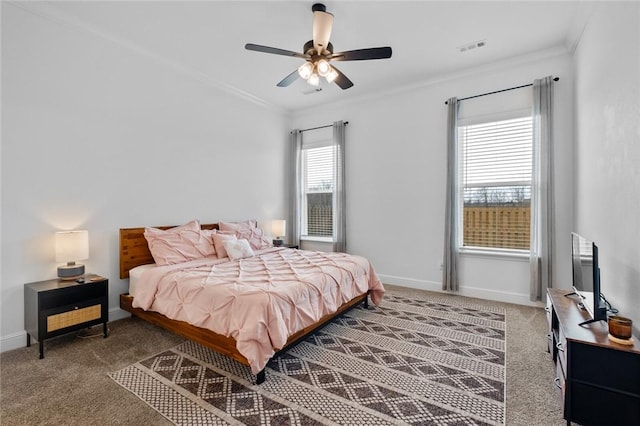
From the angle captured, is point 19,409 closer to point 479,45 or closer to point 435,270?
point 435,270

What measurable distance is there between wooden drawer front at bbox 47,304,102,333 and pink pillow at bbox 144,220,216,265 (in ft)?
2.36

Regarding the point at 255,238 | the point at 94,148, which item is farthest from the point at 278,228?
the point at 94,148

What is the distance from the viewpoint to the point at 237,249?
3834 millimetres

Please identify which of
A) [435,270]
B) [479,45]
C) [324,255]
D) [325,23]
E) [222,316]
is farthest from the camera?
[435,270]

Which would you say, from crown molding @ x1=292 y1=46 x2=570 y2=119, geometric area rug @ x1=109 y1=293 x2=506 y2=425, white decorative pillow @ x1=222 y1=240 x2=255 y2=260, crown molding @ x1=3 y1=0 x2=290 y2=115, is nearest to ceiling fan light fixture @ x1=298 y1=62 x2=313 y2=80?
crown molding @ x1=3 y1=0 x2=290 y2=115

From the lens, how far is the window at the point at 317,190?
5.68m

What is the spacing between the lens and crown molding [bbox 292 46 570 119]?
3644 millimetres

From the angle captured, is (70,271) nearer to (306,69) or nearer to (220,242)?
(220,242)

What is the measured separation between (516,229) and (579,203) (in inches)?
30.1

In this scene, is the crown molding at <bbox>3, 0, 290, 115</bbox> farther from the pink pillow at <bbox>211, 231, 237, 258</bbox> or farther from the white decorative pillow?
the white decorative pillow

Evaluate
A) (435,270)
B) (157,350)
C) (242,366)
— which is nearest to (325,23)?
(242,366)

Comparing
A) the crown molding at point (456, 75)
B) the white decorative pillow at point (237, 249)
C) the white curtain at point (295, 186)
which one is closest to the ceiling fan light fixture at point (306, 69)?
the white decorative pillow at point (237, 249)

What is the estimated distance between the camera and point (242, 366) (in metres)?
2.39

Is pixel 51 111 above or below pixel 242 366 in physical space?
above
